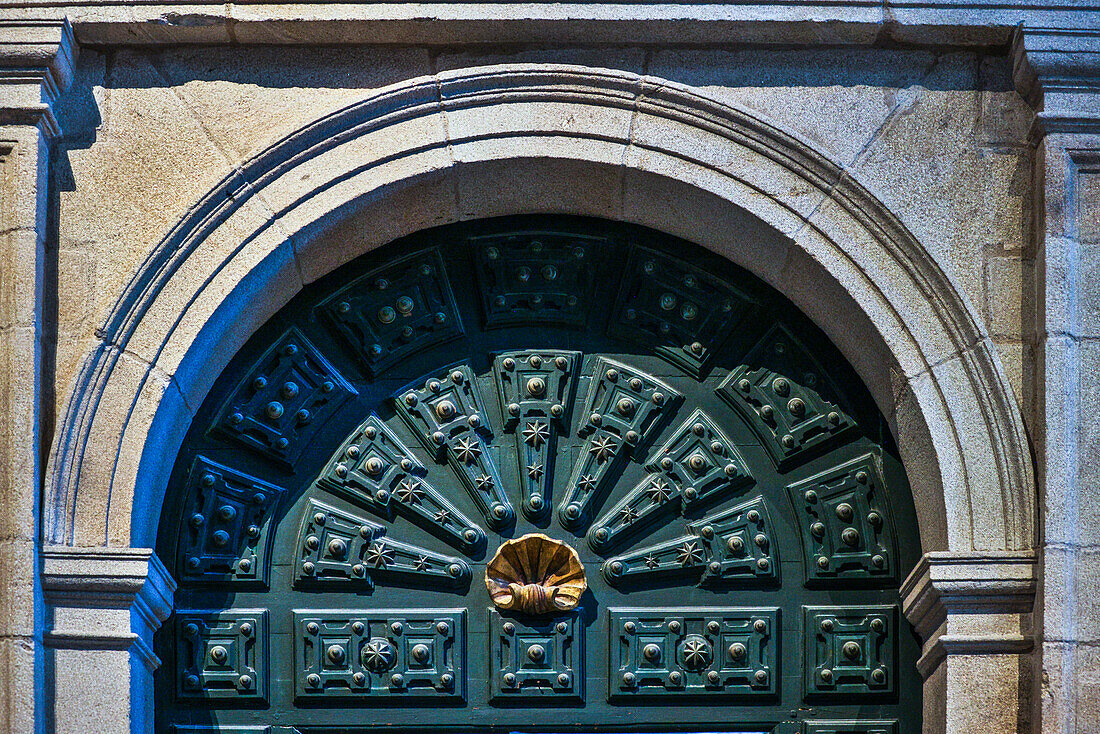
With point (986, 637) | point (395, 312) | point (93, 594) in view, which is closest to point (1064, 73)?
point (986, 637)

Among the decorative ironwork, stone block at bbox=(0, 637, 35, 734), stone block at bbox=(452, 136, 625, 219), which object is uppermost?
stone block at bbox=(452, 136, 625, 219)

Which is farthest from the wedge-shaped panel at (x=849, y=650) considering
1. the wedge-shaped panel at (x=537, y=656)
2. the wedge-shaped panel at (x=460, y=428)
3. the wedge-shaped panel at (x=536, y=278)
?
the wedge-shaped panel at (x=536, y=278)

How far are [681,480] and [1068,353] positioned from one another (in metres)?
1.27

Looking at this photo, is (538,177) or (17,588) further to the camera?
(538,177)

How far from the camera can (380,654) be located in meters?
4.89

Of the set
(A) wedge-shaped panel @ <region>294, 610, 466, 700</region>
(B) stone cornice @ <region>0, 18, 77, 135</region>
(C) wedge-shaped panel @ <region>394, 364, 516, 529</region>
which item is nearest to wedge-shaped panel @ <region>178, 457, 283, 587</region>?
(A) wedge-shaped panel @ <region>294, 610, 466, 700</region>

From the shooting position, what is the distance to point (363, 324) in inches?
199

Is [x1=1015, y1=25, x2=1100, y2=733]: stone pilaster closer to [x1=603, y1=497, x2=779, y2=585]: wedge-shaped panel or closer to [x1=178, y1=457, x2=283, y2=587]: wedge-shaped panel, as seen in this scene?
[x1=603, y1=497, x2=779, y2=585]: wedge-shaped panel

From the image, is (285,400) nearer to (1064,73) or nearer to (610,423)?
(610,423)

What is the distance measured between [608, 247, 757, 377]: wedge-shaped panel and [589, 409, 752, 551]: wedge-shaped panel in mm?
227

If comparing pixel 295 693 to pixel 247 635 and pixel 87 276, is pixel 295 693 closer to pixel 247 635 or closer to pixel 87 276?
pixel 247 635

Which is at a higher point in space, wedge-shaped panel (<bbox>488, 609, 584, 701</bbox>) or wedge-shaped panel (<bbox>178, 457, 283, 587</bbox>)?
Answer: wedge-shaped panel (<bbox>178, 457, 283, 587</bbox>)

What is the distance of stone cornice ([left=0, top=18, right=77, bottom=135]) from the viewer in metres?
4.61

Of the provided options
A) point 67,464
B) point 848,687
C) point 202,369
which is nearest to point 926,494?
point 848,687
